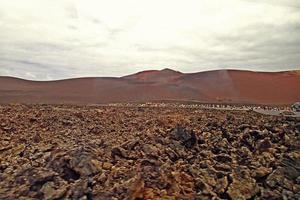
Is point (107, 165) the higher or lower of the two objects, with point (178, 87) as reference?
lower

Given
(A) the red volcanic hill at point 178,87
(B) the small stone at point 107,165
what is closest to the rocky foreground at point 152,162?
(B) the small stone at point 107,165

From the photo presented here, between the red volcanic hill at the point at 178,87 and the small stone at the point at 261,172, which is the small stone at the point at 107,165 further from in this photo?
the red volcanic hill at the point at 178,87

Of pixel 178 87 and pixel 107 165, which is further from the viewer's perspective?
pixel 178 87

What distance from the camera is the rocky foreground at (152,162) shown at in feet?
36.6

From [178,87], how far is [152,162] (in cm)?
6841

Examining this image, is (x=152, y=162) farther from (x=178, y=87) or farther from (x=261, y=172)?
(x=178, y=87)

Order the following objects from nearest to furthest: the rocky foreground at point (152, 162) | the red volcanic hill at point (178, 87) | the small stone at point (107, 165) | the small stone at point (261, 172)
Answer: the rocky foreground at point (152, 162), the small stone at point (107, 165), the small stone at point (261, 172), the red volcanic hill at point (178, 87)

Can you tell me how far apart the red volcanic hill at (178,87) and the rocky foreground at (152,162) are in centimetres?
5041

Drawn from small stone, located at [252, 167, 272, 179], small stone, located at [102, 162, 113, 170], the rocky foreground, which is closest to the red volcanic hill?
the rocky foreground

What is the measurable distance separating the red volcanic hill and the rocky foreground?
50.4m

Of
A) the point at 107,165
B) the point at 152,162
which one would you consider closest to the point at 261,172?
the point at 152,162

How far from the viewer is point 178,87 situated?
8031 centimetres

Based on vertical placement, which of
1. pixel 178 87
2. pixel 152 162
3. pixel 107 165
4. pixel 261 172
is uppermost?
pixel 178 87

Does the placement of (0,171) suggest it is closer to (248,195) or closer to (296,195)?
(248,195)
